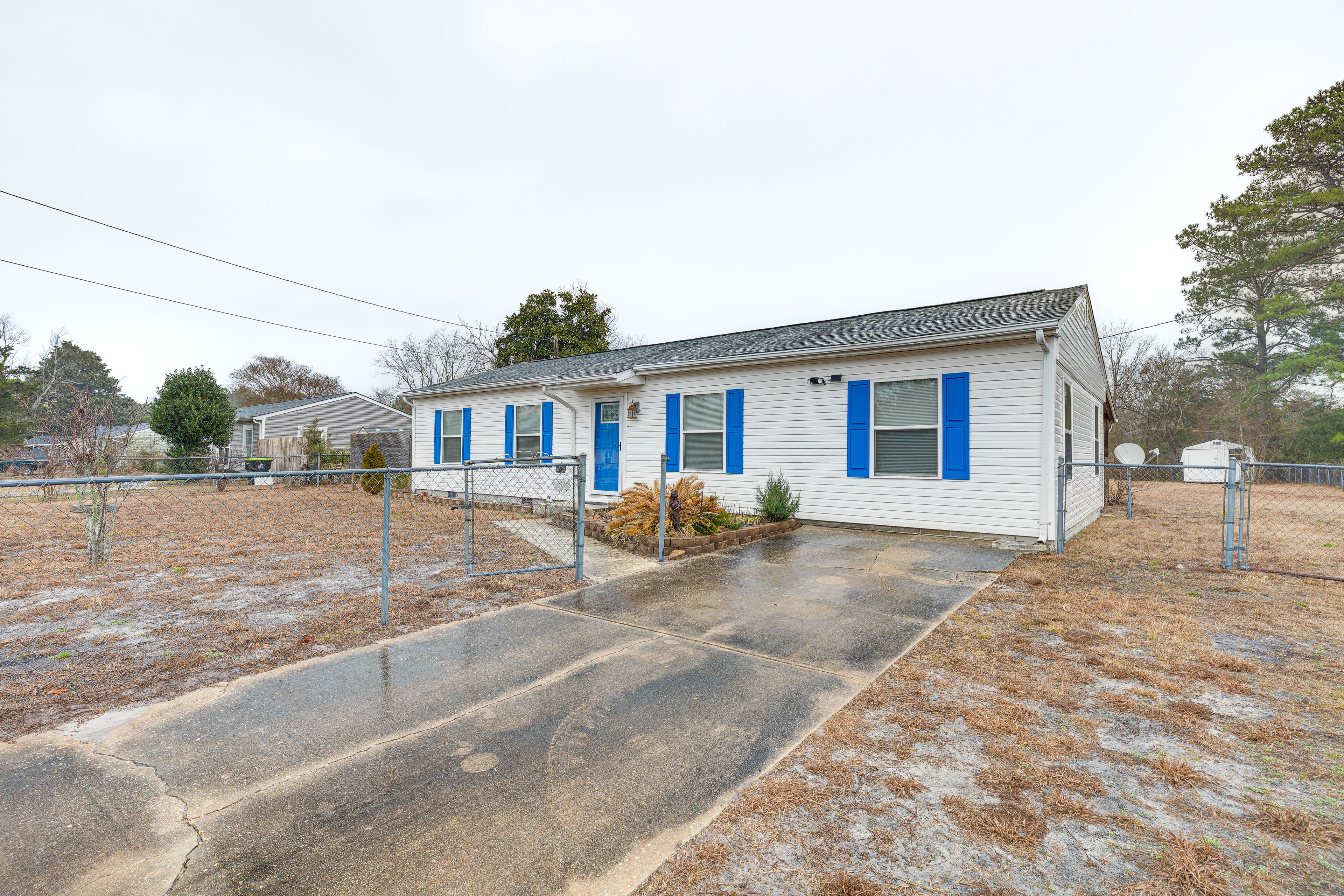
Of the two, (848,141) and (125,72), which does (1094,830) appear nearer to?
(848,141)

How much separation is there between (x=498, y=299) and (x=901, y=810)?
27944mm

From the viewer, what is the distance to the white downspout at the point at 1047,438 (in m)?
6.69

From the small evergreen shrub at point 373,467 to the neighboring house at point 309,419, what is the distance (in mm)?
9261

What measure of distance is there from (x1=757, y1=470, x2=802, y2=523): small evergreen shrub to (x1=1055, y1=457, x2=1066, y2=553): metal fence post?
3287mm

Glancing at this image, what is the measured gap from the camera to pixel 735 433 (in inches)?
362

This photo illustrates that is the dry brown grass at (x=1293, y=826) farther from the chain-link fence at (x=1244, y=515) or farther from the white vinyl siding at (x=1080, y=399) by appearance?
the white vinyl siding at (x=1080, y=399)

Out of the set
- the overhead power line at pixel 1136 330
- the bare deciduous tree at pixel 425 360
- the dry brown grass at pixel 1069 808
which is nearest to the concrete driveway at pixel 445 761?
the dry brown grass at pixel 1069 808

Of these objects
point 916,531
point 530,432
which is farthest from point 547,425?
point 916,531

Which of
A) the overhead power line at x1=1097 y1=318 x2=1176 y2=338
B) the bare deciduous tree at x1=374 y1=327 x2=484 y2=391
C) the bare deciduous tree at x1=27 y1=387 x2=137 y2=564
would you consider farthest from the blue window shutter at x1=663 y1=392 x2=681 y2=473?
the bare deciduous tree at x1=374 y1=327 x2=484 y2=391

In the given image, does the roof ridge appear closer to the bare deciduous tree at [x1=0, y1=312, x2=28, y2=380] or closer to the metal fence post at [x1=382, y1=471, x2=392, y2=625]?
the metal fence post at [x1=382, y1=471, x2=392, y2=625]

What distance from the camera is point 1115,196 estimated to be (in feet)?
48.5

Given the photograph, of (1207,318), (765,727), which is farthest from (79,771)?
(1207,318)

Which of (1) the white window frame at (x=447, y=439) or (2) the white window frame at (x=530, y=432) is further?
(1) the white window frame at (x=447, y=439)

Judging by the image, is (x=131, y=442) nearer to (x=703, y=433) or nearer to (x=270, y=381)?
(x=703, y=433)
